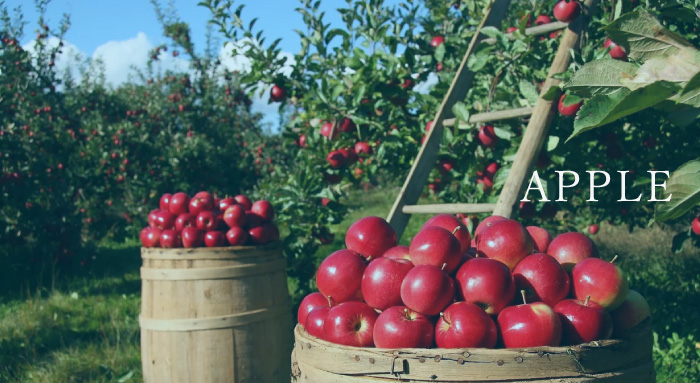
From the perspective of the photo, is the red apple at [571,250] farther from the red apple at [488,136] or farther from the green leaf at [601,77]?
the red apple at [488,136]

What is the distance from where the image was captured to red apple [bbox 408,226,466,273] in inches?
61.7

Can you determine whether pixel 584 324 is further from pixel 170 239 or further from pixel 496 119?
pixel 170 239

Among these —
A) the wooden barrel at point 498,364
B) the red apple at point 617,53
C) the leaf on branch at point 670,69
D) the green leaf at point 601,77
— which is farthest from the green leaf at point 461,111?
the leaf on branch at point 670,69

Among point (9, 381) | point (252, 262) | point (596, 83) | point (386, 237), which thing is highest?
point (596, 83)

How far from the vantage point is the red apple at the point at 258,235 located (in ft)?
10.1

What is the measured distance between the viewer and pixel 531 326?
52.6 inches

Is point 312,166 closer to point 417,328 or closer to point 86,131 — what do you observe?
point 417,328

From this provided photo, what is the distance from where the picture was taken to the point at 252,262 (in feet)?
9.36

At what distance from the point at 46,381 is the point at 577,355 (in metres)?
2.97

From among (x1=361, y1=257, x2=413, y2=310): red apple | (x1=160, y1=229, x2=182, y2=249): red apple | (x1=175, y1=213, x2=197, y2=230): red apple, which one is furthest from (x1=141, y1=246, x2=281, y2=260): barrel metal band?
(x1=361, y1=257, x2=413, y2=310): red apple

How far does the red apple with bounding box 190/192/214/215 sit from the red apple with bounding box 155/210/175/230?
0.34 feet

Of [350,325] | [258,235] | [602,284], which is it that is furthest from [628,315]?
[258,235]

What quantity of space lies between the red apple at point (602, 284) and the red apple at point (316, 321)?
23.9 inches

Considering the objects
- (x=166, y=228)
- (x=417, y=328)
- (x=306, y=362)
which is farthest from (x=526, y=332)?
(x=166, y=228)
